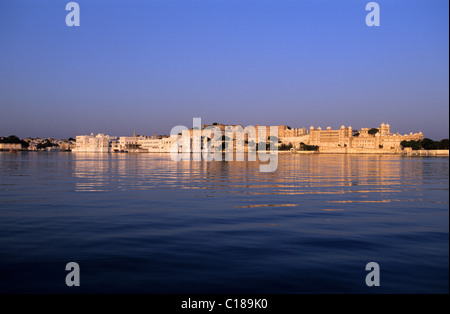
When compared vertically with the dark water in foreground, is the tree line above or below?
above

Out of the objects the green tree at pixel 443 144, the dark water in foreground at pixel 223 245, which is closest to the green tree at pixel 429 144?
the green tree at pixel 443 144

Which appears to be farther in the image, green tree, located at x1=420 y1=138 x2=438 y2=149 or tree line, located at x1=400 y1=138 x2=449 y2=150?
green tree, located at x1=420 y1=138 x2=438 y2=149

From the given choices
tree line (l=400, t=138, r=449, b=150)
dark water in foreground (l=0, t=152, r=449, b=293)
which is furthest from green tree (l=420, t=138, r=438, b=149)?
dark water in foreground (l=0, t=152, r=449, b=293)

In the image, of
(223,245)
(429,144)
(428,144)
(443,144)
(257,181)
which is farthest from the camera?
(428,144)

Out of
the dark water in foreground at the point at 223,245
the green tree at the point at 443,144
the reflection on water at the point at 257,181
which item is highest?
the green tree at the point at 443,144

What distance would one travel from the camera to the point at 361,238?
35.9 feet

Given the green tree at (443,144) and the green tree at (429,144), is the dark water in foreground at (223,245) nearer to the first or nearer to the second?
the green tree at (443,144)

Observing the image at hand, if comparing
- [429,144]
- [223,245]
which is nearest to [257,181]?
[223,245]

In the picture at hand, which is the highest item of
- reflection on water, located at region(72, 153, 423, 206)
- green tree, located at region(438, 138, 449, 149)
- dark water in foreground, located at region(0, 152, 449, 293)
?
green tree, located at region(438, 138, 449, 149)

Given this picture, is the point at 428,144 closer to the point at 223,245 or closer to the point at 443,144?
the point at 443,144

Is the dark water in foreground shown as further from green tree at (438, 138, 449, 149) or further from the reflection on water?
green tree at (438, 138, 449, 149)

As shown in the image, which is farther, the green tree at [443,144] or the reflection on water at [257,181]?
the green tree at [443,144]

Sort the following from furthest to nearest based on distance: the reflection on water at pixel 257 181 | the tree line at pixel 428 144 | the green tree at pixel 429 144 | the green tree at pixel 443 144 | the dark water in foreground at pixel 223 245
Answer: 1. the green tree at pixel 429 144
2. the tree line at pixel 428 144
3. the green tree at pixel 443 144
4. the reflection on water at pixel 257 181
5. the dark water in foreground at pixel 223 245
